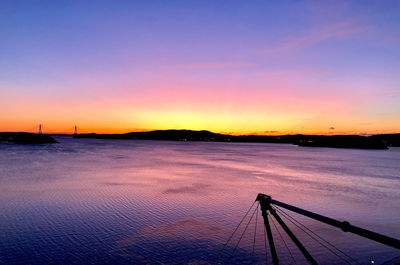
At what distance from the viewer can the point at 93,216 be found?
20.1m

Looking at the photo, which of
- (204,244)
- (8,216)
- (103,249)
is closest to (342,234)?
(204,244)

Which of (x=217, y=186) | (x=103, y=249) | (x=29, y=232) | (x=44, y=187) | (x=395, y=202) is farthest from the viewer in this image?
(x=217, y=186)

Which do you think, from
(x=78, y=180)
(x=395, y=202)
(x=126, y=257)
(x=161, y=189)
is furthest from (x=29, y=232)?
(x=395, y=202)

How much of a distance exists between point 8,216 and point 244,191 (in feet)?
79.8

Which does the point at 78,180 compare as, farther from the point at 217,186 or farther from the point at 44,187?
the point at 217,186

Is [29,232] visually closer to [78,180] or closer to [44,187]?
[44,187]

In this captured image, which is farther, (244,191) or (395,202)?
(244,191)

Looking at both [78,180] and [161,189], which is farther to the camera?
[78,180]

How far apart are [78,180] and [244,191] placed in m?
24.4

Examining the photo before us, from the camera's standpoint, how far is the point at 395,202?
2855 cm

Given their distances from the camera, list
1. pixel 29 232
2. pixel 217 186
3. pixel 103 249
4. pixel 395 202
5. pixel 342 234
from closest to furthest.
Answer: pixel 103 249
pixel 29 232
pixel 342 234
pixel 395 202
pixel 217 186

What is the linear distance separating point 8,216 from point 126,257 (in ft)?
40.9

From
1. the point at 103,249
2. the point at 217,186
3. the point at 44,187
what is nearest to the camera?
the point at 103,249

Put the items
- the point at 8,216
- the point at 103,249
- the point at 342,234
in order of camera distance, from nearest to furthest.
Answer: the point at 103,249
the point at 342,234
the point at 8,216
